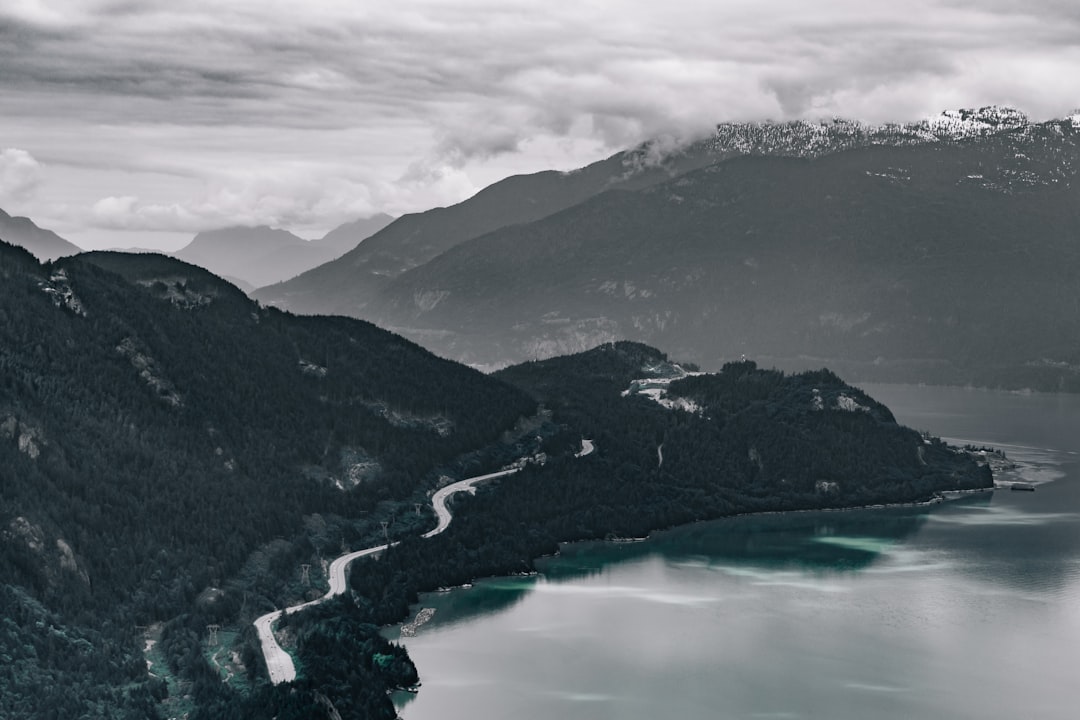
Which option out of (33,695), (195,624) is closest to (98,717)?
(33,695)

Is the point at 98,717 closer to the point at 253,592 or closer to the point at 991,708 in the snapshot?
the point at 253,592

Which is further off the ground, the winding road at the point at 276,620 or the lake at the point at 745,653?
the winding road at the point at 276,620

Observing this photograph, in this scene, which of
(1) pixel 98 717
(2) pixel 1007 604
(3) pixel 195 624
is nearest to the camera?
(1) pixel 98 717

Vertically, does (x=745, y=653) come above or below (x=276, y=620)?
below

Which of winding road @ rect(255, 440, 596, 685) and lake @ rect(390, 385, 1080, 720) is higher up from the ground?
winding road @ rect(255, 440, 596, 685)

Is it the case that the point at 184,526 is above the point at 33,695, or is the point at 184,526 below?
above

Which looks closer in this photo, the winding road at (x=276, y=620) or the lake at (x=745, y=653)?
the winding road at (x=276, y=620)

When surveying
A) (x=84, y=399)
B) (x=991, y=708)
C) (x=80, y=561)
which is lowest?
(x=991, y=708)

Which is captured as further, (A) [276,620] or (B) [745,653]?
(B) [745,653]

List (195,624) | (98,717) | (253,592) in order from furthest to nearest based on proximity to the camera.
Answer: (253,592), (195,624), (98,717)

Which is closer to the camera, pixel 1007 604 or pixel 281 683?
pixel 281 683

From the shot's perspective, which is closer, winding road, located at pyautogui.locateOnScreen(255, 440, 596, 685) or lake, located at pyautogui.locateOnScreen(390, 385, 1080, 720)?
winding road, located at pyautogui.locateOnScreen(255, 440, 596, 685)
